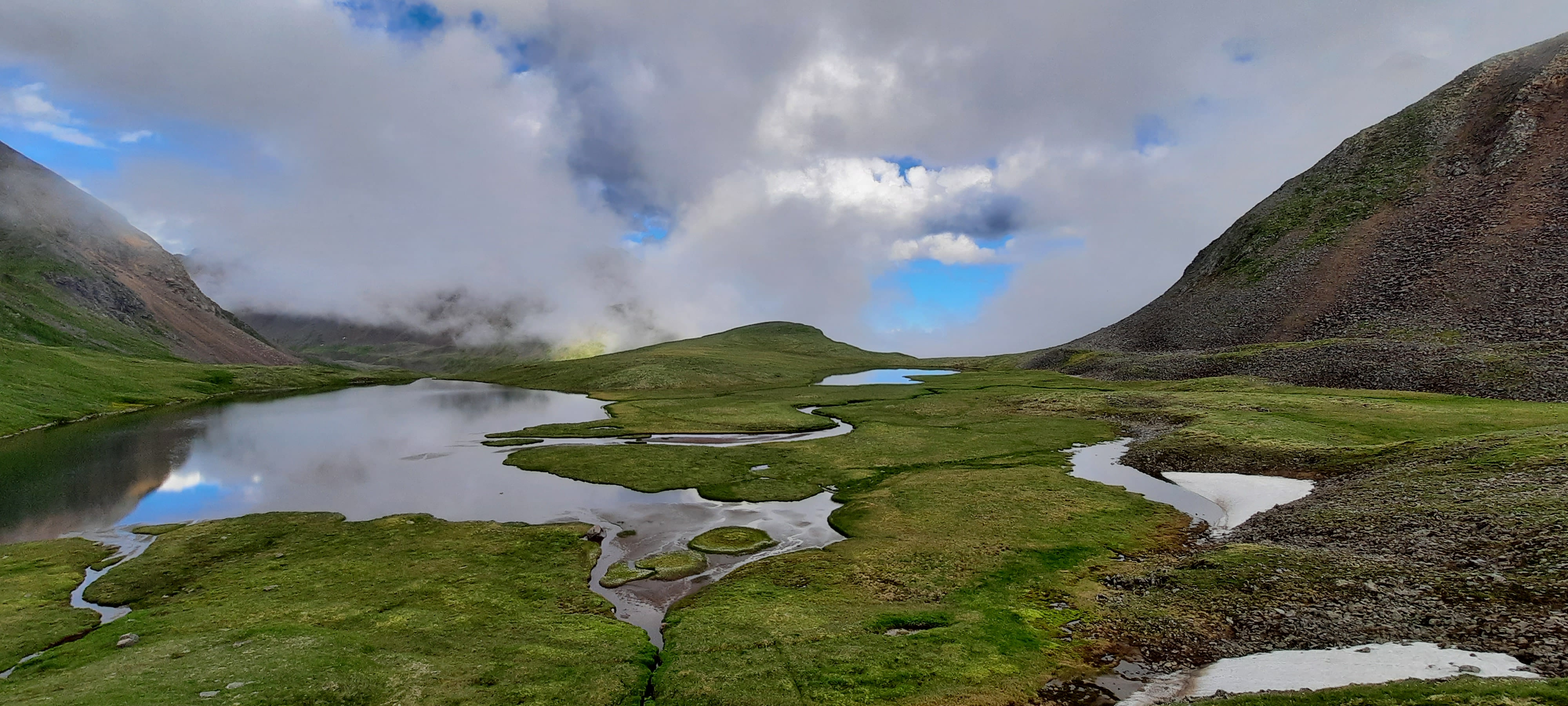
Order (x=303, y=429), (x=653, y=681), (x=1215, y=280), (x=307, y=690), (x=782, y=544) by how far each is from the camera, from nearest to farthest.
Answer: (x=307, y=690) → (x=653, y=681) → (x=782, y=544) → (x=303, y=429) → (x=1215, y=280)

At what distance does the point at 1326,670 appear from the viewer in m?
20.2

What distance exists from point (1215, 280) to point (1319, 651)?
17483 centimetres

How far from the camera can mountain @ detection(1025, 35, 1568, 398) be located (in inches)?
3497

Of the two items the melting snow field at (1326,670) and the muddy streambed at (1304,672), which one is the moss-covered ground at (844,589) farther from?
the melting snow field at (1326,670)

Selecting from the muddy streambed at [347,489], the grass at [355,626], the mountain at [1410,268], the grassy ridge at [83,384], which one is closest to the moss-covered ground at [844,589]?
the grass at [355,626]

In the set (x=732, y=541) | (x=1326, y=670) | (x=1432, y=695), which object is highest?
(x=1432, y=695)

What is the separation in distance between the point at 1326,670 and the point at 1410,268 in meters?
143

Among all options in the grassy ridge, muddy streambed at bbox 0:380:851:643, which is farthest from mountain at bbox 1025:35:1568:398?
the grassy ridge

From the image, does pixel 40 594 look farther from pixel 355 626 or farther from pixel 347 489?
pixel 347 489

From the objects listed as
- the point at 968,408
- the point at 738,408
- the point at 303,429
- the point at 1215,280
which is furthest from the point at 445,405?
the point at 1215,280

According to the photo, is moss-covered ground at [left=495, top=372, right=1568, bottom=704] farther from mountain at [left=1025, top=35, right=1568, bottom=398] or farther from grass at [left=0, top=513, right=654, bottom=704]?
mountain at [left=1025, top=35, right=1568, bottom=398]

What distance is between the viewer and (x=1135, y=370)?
5138 inches

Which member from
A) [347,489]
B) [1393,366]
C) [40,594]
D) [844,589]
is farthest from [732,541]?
[1393,366]

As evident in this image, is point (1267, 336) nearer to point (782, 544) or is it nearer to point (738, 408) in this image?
point (738, 408)
